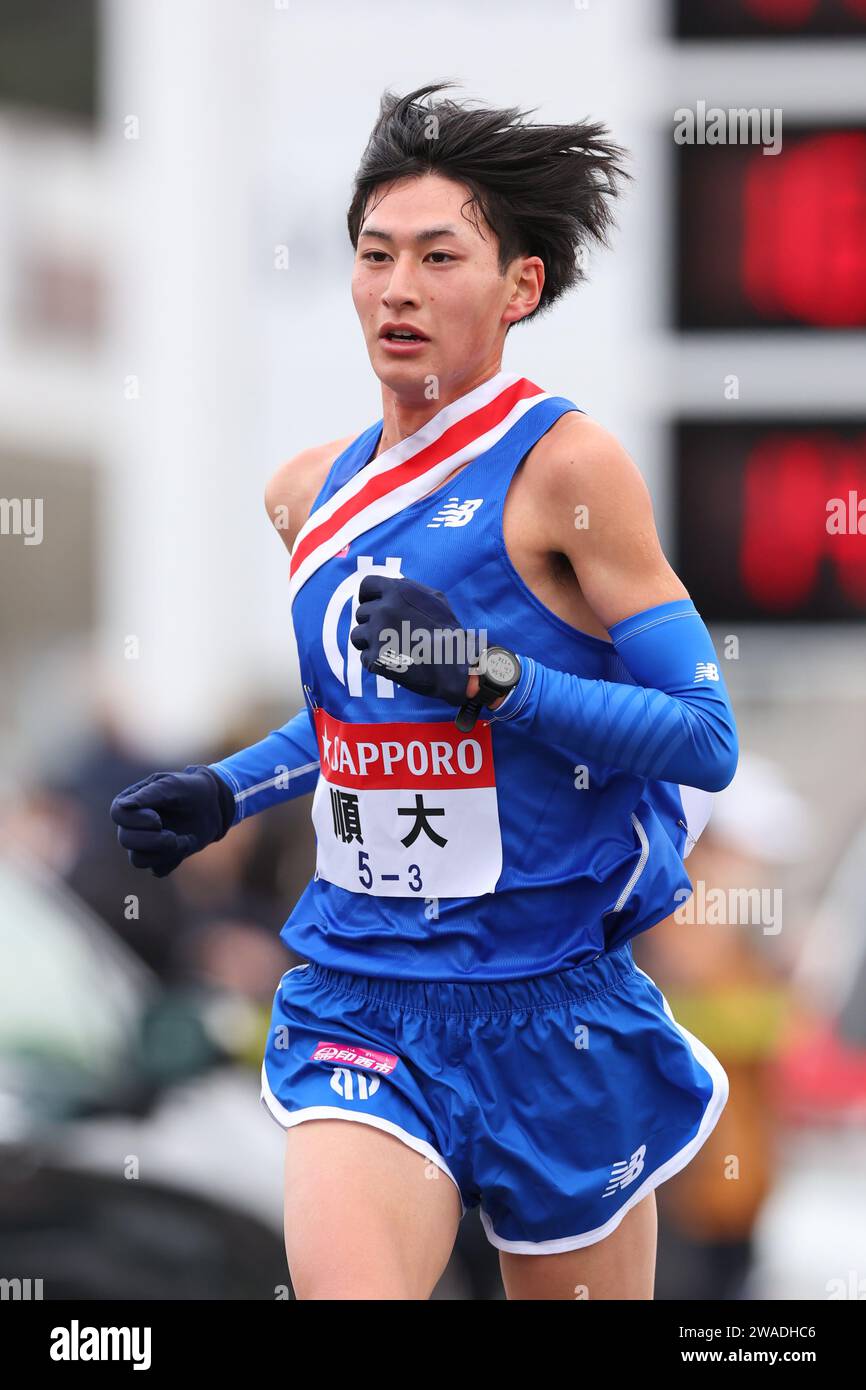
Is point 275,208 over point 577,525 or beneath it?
over

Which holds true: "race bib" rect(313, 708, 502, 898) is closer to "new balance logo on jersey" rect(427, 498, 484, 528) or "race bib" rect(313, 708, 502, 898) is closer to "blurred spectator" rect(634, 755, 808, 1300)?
"new balance logo on jersey" rect(427, 498, 484, 528)

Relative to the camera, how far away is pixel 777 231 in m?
9.71

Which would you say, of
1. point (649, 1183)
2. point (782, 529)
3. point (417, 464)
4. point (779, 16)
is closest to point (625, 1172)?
point (649, 1183)

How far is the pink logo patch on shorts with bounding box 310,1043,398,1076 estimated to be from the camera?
3.13 meters

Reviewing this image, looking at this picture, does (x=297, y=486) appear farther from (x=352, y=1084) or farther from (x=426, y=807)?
(x=352, y=1084)

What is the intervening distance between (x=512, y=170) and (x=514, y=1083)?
143 cm

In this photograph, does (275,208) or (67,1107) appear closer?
(67,1107)

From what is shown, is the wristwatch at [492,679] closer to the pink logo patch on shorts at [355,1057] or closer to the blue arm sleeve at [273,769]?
the pink logo patch on shorts at [355,1057]

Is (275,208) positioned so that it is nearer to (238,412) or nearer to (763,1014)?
(238,412)

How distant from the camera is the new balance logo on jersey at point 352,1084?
312cm

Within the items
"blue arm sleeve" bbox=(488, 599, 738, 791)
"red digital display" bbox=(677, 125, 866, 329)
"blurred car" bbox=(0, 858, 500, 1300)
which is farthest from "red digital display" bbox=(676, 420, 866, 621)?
"blue arm sleeve" bbox=(488, 599, 738, 791)
